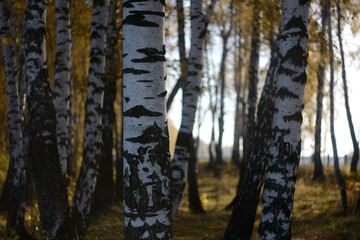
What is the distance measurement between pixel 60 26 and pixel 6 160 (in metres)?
7.63

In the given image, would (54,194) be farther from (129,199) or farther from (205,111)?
(205,111)

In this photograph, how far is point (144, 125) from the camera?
381 cm

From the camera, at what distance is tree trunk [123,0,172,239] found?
382cm

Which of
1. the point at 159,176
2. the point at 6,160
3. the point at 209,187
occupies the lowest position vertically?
the point at 209,187

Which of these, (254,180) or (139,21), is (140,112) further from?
(254,180)

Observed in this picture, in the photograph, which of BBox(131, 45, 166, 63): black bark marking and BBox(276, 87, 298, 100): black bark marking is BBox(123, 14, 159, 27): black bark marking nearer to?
BBox(131, 45, 166, 63): black bark marking

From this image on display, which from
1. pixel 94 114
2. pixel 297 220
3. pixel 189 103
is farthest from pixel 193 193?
pixel 94 114

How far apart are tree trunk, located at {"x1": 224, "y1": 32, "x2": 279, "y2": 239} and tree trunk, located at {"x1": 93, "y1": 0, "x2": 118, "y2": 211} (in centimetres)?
397

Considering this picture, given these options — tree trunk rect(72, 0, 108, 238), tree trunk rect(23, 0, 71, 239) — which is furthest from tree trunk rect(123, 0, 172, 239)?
tree trunk rect(72, 0, 108, 238)

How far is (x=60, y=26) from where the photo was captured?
25.5 ft

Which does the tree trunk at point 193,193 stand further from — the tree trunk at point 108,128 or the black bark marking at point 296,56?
the black bark marking at point 296,56

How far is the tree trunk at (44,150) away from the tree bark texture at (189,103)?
2.90m

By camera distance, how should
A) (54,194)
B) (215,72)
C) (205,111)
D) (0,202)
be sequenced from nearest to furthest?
(54,194) → (0,202) → (215,72) → (205,111)

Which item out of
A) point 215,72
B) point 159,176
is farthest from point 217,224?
point 215,72
